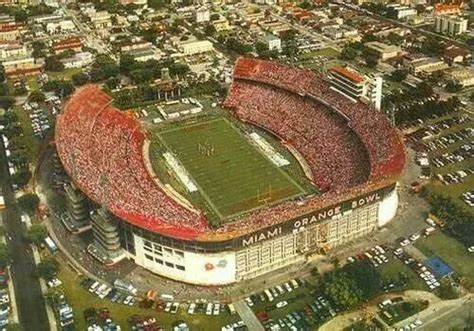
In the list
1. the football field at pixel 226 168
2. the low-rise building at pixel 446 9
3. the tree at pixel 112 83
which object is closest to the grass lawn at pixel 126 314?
the football field at pixel 226 168

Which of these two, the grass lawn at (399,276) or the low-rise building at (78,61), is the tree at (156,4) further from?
the grass lawn at (399,276)

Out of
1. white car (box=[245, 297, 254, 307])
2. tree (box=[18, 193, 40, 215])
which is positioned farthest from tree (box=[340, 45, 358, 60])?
white car (box=[245, 297, 254, 307])

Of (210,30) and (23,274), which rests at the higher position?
(23,274)

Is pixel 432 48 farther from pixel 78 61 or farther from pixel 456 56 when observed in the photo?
pixel 78 61

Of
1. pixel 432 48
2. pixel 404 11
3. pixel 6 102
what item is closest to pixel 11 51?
pixel 6 102

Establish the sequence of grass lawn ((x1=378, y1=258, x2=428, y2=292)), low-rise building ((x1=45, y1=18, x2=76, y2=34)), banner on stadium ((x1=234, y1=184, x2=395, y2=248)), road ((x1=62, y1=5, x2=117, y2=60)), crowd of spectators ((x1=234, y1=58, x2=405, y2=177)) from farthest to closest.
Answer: low-rise building ((x1=45, y1=18, x2=76, y2=34)) → road ((x1=62, y1=5, x2=117, y2=60)) → crowd of spectators ((x1=234, y1=58, x2=405, y2=177)) → banner on stadium ((x1=234, y1=184, x2=395, y2=248)) → grass lawn ((x1=378, y1=258, x2=428, y2=292))

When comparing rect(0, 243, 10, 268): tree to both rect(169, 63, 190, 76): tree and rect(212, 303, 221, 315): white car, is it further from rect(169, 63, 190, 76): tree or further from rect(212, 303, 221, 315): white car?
rect(169, 63, 190, 76): tree
